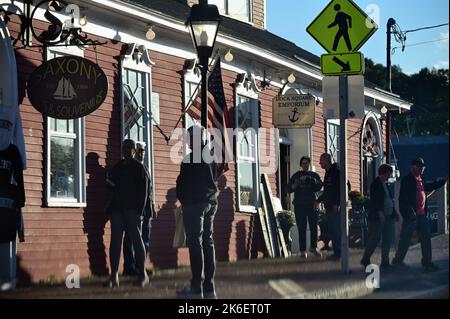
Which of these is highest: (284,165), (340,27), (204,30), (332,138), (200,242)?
(340,27)

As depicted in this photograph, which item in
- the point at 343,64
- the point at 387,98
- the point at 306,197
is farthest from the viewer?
the point at 387,98

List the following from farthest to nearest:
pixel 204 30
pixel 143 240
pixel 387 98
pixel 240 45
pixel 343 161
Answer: pixel 387 98
pixel 240 45
pixel 143 240
pixel 343 161
pixel 204 30

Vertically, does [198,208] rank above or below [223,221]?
above

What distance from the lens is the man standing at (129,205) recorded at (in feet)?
40.6

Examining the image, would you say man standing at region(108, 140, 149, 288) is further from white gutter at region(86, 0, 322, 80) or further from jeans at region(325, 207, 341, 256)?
jeans at region(325, 207, 341, 256)

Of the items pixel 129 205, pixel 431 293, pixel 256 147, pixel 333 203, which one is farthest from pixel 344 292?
pixel 256 147

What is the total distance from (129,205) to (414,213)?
5.25m

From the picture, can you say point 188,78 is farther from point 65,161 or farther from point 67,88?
point 67,88

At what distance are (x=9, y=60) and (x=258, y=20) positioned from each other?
12.5 meters

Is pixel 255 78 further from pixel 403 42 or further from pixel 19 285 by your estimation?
pixel 19 285

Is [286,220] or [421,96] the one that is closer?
[286,220]

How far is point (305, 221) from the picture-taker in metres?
18.0

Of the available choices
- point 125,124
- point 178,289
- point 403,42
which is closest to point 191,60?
point 125,124

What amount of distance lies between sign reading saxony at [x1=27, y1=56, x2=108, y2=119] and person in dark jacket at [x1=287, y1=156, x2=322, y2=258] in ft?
20.8
